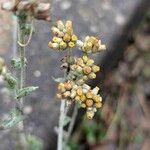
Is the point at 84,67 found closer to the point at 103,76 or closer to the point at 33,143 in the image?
the point at 33,143

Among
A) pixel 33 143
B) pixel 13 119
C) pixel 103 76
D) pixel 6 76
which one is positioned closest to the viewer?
pixel 6 76

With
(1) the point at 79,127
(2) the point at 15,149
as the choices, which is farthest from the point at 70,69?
(1) the point at 79,127

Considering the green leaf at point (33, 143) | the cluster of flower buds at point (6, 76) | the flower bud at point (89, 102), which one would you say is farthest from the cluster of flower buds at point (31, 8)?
the green leaf at point (33, 143)

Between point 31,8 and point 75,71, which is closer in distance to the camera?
point 31,8

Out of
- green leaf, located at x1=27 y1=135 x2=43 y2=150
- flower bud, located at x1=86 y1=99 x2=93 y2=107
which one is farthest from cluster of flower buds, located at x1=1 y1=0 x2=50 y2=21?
green leaf, located at x1=27 y1=135 x2=43 y2=150

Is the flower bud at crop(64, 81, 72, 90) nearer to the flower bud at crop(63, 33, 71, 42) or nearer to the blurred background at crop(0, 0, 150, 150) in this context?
the flower bud at crop(63, 33, 71, 42)

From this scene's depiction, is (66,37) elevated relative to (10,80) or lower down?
elevated

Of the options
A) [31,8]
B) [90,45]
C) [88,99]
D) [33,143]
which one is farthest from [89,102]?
[33,143]
